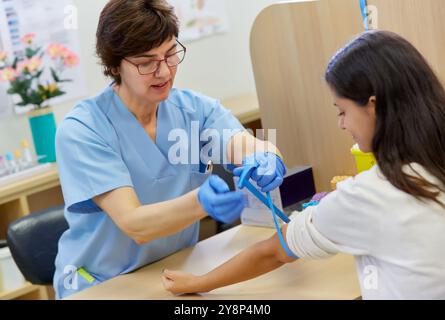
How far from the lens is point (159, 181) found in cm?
199

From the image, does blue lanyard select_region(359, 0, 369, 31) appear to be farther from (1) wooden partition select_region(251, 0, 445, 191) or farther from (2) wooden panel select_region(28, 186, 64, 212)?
(2) wooden panel select_region(28, 186, 64, 212)

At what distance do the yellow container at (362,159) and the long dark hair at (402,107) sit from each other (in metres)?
0.55

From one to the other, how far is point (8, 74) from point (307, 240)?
2.02 meters

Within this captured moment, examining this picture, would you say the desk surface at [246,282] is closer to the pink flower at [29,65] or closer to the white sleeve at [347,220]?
the white sleeve at [347,220]

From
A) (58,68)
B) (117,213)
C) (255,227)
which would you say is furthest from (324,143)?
(58,68)

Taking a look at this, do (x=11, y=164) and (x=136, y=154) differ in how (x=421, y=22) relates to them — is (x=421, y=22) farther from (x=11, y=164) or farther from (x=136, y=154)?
(x=11, y=164)

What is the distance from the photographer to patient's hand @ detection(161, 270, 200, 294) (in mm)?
1758

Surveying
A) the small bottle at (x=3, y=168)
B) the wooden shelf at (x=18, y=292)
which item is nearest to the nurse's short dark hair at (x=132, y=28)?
the small bottle at (x=3, y=168)

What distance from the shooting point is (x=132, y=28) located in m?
1.82

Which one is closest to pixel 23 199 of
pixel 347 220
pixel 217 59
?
pixel 217 59

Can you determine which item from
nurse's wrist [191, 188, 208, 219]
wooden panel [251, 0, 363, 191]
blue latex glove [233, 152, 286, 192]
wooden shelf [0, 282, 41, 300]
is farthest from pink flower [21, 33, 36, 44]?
nurse's wrist [191, 188, 208, 219]

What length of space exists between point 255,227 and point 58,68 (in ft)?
5.02

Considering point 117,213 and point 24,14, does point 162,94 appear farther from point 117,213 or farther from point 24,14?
point 24,14

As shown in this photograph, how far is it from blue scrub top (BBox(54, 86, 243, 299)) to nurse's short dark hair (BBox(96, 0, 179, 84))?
18 centimetres
